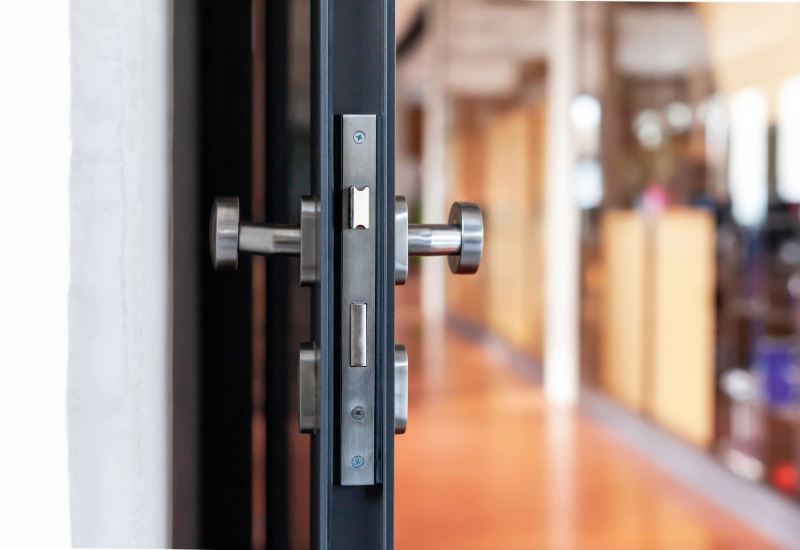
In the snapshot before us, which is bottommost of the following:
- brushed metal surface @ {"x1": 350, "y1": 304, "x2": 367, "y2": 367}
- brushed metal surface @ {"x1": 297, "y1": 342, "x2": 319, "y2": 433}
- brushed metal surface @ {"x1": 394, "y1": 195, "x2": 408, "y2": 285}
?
brushed metal surface @ {"x1": 297, "y1": 342, "x2": 319, "y2": 433}

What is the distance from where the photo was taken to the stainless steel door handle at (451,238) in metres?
0.48

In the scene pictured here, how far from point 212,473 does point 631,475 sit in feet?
8.62

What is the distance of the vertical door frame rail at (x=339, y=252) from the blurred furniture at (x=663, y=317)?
289 centimetres

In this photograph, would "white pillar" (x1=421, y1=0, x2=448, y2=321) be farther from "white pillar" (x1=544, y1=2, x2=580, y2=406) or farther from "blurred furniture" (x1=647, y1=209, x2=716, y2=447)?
"blurred furniture" (x1=647, y1=209, x2=716, y2=447)

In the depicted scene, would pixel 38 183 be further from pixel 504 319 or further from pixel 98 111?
pixel 504 319

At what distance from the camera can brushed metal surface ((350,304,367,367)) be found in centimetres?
45

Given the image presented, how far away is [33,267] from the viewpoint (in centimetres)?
49

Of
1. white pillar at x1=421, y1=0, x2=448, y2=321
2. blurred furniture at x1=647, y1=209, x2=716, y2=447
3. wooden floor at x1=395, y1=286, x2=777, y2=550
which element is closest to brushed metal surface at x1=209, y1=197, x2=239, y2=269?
wooden floor at x1=395, y1=286, x2=777, y2=550

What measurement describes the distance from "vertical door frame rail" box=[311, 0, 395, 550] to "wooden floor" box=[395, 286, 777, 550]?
1816mm

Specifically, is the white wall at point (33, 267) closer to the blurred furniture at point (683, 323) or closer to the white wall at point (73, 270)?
the white wall at point (73, 270)

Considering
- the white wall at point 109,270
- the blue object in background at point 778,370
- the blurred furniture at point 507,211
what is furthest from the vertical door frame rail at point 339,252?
the blurred furniture at point 507,211

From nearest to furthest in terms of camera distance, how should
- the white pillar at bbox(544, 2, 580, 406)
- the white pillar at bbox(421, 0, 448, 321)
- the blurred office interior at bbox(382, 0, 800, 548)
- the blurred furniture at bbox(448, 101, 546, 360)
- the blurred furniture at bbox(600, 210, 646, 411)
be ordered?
the blurred office interior at bbox(382, 0, 800, 548), the blurred furniture at bbox(600, 210, 646, 411), the white pillar at bbox(544, 2, 580, 406), the blurred furniture at bbox(448, 101, 546, 360), the white pillar at bbox(421, 0, 448, 321)

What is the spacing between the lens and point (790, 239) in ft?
8.36

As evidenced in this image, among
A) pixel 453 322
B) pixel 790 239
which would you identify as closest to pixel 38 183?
pixel 790 239
